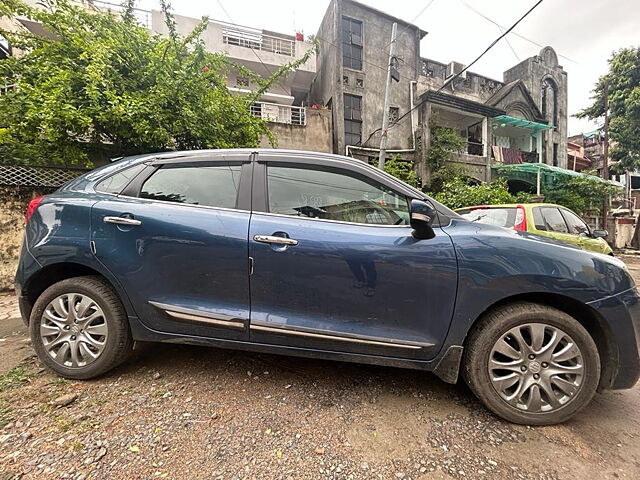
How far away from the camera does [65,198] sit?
7.03ft

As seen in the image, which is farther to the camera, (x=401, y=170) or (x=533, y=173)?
(x=533, y=173)

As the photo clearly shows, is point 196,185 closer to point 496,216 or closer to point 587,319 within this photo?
point 587,319

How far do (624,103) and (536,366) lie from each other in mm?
18910

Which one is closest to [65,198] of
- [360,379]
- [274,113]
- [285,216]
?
[285,216]

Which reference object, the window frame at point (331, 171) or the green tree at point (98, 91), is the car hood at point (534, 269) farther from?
the green tree at point (98, 91)

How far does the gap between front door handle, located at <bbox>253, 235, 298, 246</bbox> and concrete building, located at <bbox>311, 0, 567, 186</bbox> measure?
408 inches

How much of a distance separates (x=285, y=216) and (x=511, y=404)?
1846 millimetres

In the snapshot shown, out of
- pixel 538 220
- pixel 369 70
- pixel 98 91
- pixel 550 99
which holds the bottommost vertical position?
pixel 538 220

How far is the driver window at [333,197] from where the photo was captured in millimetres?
1968

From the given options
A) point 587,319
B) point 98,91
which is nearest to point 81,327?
point 587,319

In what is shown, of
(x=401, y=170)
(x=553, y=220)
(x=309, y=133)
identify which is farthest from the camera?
(x=401, y=170)

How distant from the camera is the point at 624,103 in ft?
44.3

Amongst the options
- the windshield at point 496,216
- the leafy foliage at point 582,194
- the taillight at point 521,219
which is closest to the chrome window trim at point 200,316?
the windshield at point 496,216

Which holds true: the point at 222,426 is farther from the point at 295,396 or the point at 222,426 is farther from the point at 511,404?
the point at 511,404
